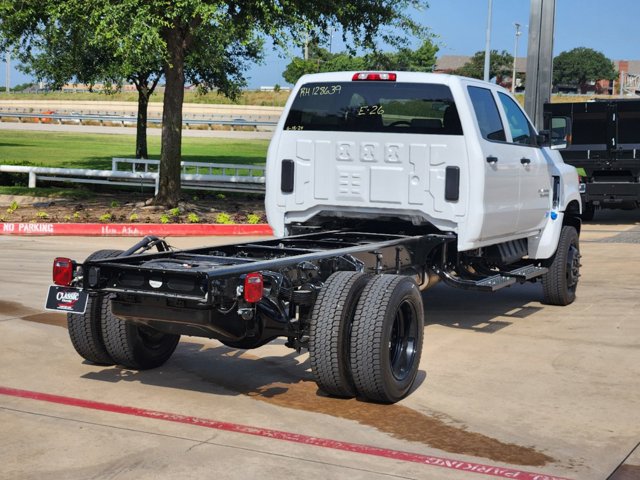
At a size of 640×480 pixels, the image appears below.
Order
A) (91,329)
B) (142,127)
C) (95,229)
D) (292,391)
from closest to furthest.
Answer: (292,391), (91,329), (95,229), (142,127)

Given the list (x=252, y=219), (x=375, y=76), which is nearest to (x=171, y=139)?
(x=252, y=219)

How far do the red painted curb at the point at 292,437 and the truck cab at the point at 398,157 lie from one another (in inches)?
132

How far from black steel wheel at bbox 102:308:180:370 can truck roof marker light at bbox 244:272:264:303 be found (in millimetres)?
1197

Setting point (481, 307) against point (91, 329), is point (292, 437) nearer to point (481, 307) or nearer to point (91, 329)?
point (91, 329)

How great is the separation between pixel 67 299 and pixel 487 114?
4520 millimetres

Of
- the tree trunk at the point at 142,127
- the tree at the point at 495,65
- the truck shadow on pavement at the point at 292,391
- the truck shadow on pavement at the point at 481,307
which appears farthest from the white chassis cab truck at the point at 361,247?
the tree at the point at 495,65

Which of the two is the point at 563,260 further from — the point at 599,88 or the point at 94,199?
the point at 599,88

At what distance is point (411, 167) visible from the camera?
29.2 ft

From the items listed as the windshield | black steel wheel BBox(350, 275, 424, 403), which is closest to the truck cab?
the windshield

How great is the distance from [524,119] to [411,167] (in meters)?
2.03

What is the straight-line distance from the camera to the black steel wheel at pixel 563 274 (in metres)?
10.7

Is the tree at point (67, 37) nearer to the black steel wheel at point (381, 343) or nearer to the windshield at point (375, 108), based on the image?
the windshield at point (375, 108)

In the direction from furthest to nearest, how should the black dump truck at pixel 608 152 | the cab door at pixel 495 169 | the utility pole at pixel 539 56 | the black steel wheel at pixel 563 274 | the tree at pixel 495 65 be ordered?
1. the tree at pixel 495 65
2. the utility pole at pixel 539 56
3. the black dump truck at pixel 608 152
4. the black steel wheel at pixel 563 274
5. the cab door at pixel 495 169

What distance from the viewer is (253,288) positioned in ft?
20.3
